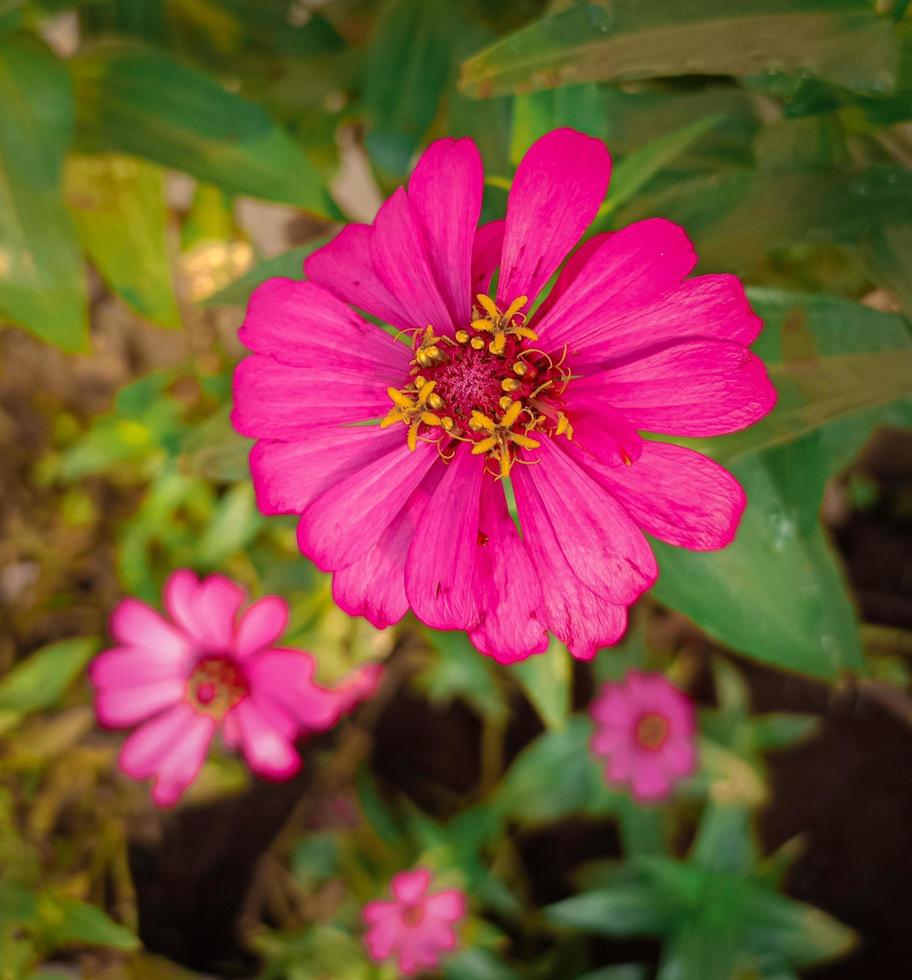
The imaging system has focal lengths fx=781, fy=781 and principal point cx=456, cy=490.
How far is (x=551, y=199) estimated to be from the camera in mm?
374

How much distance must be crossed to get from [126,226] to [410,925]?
87 cm

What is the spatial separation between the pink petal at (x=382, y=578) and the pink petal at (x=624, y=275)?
0.13 metres

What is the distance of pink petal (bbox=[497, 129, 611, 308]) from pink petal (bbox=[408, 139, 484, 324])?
2cm

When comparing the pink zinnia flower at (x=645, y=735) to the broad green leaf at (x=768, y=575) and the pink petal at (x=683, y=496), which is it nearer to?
the broad green leaf at (x=768, y=575)

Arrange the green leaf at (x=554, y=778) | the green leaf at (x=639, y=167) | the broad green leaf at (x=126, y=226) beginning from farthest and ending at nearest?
the green leaf at (x=554, y=778) < the broad green leaf at (x=126, y=226) < the green leaf at (x=639, y=167)

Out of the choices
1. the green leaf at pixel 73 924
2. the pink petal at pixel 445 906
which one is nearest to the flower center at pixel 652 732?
the pink petal at pixel 445 906

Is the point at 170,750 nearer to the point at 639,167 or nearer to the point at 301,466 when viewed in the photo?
Result: the point at 301,466

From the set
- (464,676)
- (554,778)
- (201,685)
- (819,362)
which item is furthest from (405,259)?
(554,778)

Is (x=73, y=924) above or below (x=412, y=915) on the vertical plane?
above

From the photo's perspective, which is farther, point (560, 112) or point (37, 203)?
point (37, 203)

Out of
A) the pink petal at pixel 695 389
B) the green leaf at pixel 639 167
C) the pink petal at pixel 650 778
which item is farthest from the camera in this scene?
the pink petal at pixel 650 778


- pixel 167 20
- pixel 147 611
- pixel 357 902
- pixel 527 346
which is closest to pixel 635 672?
pixel 357 902

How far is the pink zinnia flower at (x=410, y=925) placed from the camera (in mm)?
910

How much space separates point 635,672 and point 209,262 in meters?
0.80
